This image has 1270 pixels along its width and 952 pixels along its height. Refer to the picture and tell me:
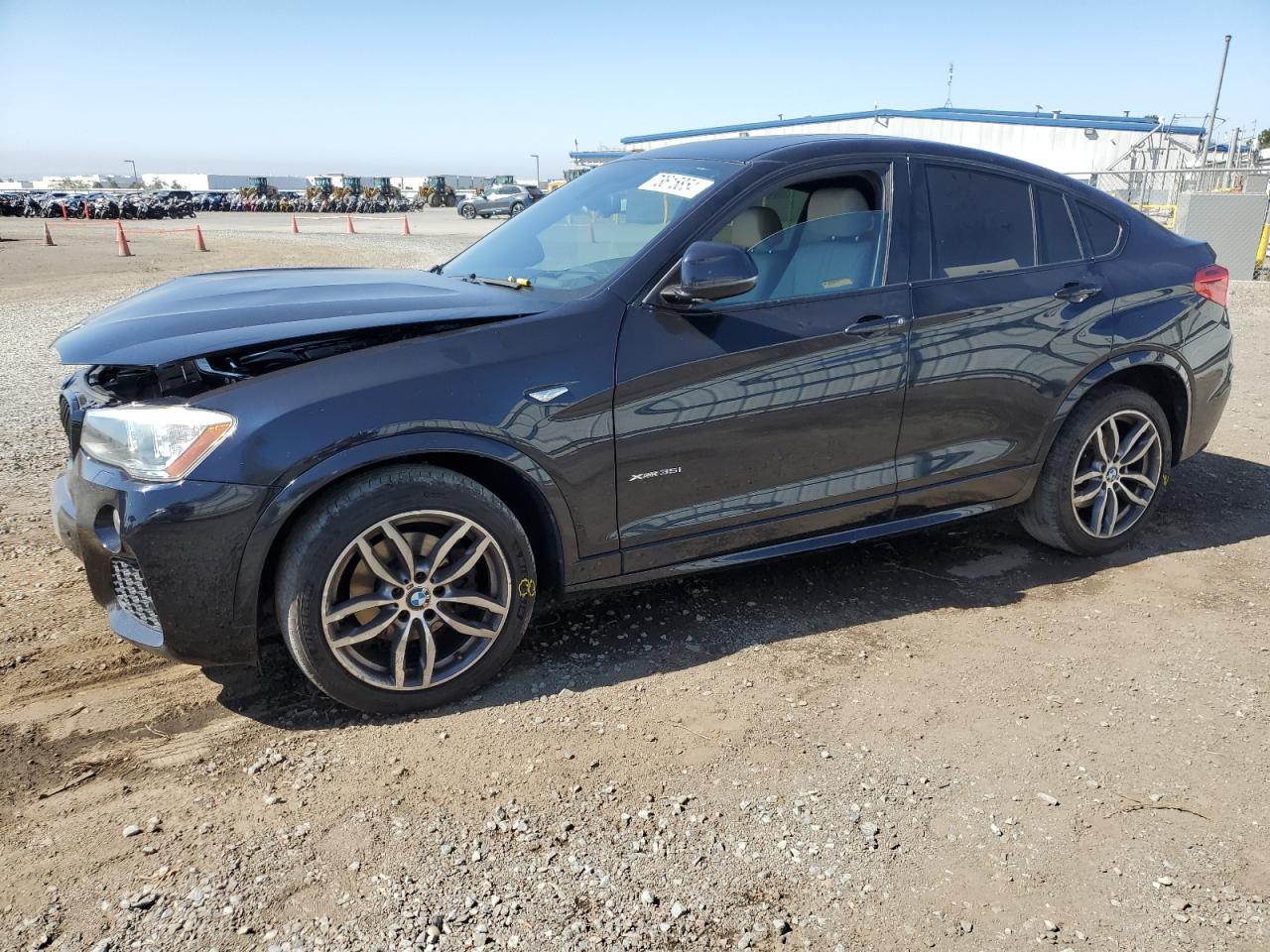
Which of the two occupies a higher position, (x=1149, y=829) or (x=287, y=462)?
(x=287, y=462)

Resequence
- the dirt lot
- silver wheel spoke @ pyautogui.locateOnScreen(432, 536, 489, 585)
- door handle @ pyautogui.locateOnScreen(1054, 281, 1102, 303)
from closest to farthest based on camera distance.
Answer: the dirt lot
silver wheel spoke @ pyautogui.locateOnScreen(432, 536, 489, 585)
door handle @ pyautogui.locateOnScreen(1054, 281, 1102, 303)

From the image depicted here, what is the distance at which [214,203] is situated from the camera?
61.0 m

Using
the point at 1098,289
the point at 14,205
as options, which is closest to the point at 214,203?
the point at 14,205

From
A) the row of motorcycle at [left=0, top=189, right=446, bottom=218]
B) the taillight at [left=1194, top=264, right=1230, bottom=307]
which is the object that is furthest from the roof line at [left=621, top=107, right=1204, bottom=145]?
the taillight at [left=1194, top=264, right=1230, bottom=307]

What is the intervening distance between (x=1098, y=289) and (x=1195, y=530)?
1.62 m

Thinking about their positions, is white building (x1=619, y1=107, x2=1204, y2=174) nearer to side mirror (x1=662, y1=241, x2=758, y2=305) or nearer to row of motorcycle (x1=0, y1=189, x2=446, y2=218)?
row of motorcycle (x1=0, y1=189, x2=446, y2=218)

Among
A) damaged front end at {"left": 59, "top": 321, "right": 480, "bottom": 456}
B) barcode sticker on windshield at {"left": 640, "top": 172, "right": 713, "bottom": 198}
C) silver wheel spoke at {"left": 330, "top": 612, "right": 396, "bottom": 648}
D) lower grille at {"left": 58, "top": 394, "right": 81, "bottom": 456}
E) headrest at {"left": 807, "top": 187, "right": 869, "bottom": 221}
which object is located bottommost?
silver wheel spoke at {"left": 330, "top": 612, "right": 396, "bottom": 648}

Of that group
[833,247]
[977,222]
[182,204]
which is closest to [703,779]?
[833,247]

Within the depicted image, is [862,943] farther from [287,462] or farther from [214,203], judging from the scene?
[214,203]

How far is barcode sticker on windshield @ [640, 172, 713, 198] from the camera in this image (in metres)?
3.53

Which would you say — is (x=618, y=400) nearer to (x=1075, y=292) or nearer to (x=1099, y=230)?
(x=1075, y=292)

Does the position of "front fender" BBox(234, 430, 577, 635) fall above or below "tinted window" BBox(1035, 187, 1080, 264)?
below

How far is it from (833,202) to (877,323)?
525 millimetres

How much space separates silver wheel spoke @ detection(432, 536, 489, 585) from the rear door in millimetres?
1789
